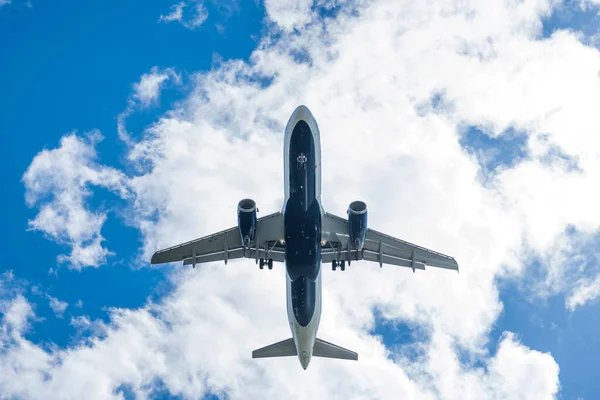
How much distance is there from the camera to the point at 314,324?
47.2 m

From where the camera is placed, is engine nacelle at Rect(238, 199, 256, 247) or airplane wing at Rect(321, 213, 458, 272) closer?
engine nacelle at Rect(238, 199, 256, 247)

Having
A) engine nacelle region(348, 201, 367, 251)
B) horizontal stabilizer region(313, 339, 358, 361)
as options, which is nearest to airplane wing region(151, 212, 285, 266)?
engine nacelle region(348, 201, 367, 251)

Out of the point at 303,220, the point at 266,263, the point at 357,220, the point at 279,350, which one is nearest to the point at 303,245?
the point at 303,220

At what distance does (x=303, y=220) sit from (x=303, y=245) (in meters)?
1.91

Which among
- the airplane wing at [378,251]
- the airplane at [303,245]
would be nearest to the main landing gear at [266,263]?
the airplane at [303,245]

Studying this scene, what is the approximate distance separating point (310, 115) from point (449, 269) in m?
16.4

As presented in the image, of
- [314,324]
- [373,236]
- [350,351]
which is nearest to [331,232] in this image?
[373,236]

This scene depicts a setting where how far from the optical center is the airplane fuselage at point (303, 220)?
4106cm

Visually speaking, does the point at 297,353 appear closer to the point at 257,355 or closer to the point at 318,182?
the point at 257,355

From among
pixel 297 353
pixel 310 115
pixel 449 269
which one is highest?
pixel 310 115

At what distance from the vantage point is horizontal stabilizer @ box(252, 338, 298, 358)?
167 feet

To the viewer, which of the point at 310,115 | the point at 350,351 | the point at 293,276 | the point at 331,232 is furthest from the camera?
the point at 350,351

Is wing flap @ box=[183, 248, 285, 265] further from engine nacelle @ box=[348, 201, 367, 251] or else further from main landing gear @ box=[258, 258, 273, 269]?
engine nacelle @ box=[348, 201, 367, 251]

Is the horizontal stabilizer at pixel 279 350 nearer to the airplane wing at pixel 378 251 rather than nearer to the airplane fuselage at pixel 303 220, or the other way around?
the airplane fuselage at pixel 303 220
